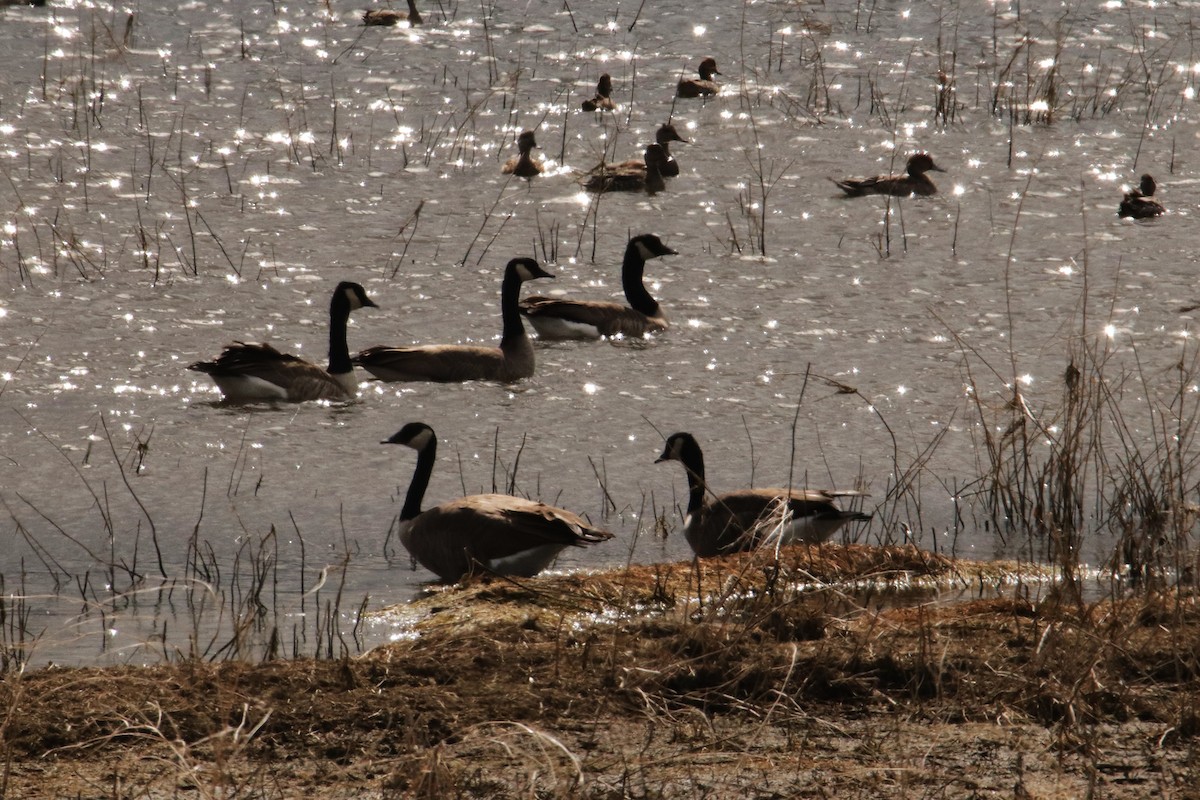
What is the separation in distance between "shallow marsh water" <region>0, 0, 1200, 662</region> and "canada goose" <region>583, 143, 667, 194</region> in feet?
0.56

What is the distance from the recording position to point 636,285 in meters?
13.1

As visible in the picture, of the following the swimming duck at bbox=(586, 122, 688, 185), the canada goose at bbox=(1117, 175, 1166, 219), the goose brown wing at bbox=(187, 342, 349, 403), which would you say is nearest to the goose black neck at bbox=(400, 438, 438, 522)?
the goose brown wing at bbox=(187, 342, 349, 403)

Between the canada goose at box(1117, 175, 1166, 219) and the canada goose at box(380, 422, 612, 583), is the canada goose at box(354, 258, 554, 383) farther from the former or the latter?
the canada goose at box(1117, 175, 1166, 219)

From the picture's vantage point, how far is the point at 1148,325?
1215cm

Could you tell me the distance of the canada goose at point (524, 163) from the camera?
53.9 ft

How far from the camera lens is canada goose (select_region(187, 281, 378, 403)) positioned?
34.1ft

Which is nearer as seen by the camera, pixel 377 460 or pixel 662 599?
pixel 662 599

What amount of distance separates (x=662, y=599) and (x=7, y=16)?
17.7 metres

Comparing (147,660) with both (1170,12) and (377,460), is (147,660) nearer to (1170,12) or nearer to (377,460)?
(377,460)

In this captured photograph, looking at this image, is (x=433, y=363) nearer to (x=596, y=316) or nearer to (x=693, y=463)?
(x=596, y=316)

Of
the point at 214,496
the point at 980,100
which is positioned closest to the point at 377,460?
the point at 214,496

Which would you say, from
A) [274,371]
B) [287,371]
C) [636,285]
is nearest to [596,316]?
[636,285]

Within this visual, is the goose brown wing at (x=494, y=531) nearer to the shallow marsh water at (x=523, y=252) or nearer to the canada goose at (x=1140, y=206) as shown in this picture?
the shallow marsh water at (x=523, y=252)

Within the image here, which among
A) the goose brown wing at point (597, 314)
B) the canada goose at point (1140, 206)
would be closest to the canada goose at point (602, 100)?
the canada goose at point (1140, 206)
